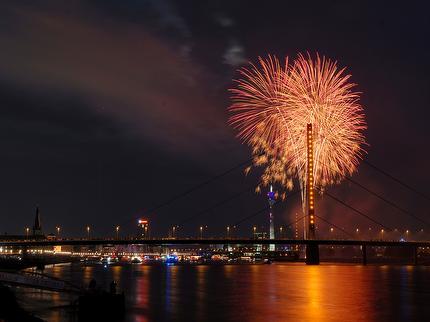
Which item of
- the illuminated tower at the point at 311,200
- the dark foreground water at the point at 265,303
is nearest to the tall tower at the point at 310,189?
the illuminated tower at the point at 311,200

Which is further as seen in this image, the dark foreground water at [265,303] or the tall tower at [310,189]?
the tall tower at [310,189]

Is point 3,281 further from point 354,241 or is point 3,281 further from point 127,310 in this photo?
point 354,241

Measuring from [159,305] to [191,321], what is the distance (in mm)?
10461

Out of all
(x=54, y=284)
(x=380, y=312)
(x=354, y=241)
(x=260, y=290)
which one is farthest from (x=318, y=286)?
(x=354, y=241)

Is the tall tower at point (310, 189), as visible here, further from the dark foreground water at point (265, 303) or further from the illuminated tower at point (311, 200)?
the dark foreground water at point (265, 303)

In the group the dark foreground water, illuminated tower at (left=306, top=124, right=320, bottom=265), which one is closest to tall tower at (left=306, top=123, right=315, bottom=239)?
illuminated tower at (left=306, top=124, right=320, bottom=265)

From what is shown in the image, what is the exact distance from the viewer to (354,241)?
123188 millimetres

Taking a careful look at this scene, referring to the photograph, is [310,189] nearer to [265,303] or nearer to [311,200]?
[311,200]

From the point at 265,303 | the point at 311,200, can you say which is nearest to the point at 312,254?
the point at 311,200

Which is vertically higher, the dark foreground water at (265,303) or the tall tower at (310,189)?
the tall tower at (310,189)

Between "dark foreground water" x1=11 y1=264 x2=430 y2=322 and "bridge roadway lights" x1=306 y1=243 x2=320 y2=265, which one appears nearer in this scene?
"dark foreground water" x1=11 y1=264 x2=430 y2=322

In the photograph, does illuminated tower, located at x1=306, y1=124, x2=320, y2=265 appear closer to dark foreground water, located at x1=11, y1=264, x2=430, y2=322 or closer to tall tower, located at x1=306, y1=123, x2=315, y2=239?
tall tower, located at x1=306, y1=123, x2=315, y2=239

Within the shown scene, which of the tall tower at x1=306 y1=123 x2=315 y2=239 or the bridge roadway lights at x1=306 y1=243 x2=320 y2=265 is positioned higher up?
the tall tower at x1=306 y1=123 x2=315 y2=239

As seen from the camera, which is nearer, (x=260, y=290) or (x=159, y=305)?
(x=159, y=305)
